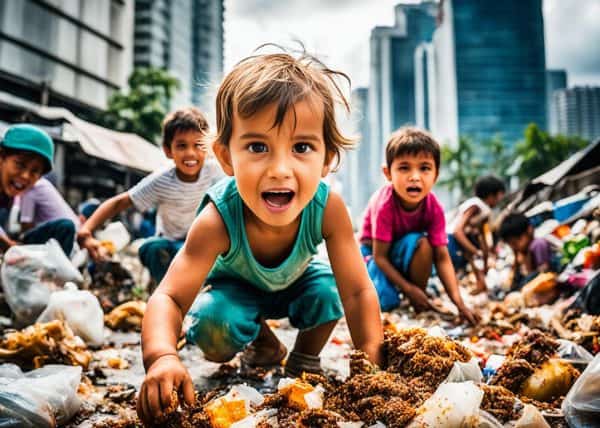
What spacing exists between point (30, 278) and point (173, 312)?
180cm

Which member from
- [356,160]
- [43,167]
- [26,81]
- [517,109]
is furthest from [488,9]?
[43,167]

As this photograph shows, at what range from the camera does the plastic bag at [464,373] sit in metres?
1.25

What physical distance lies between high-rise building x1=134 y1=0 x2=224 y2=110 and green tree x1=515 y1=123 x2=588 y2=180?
3040cm

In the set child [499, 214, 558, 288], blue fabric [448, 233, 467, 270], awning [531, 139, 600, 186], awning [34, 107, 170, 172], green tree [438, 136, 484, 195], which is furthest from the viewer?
green tree [438, 136, 484, 195]

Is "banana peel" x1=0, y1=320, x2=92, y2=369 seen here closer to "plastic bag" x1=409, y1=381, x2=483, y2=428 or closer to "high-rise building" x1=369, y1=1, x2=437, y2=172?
"plastic bag" x1=409, y1=381, x2=483, y2=428

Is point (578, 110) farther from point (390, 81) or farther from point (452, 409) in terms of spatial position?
point (452, 409)

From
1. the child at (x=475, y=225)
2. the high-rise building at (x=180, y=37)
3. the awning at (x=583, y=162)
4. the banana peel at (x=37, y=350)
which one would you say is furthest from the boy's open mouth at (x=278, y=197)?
the high-rise building at (x=180, y=37)

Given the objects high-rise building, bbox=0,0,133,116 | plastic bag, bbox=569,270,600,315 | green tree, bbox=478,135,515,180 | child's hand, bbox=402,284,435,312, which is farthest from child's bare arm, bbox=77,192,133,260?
green tree, bbox=478,135,515,180

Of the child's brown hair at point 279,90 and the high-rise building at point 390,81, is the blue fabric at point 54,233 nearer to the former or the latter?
the child's brown hair at point 279,90

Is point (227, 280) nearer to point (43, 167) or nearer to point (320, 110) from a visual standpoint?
point (320, 110)

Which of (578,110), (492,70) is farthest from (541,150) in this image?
(578,110)

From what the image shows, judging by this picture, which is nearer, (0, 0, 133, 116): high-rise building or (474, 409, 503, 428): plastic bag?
(474, 409, 503, 428): plastic bag

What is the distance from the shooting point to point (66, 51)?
21.0m

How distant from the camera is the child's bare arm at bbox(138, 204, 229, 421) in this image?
1.14 m
